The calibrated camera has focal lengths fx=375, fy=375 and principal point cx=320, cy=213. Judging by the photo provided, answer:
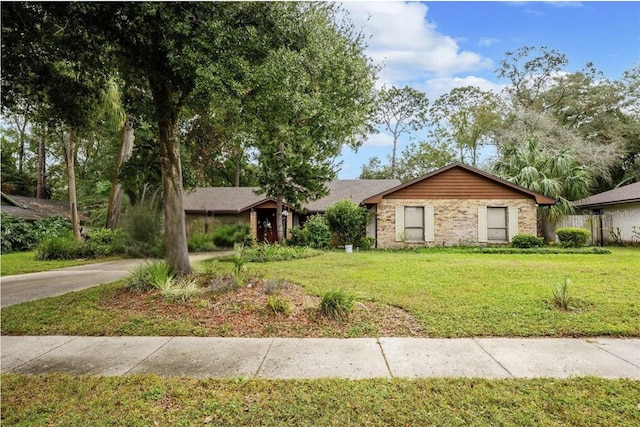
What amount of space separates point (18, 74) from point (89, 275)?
5.08 meters

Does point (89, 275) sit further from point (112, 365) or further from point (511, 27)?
point (511, 27)

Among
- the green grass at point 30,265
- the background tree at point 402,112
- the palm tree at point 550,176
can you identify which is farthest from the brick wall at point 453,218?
the background tree at point 402,112

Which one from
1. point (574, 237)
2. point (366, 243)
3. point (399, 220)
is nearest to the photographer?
point (574, 237)

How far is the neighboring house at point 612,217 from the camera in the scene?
16.7m

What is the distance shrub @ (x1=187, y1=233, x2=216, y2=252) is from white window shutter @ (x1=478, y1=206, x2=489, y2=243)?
55.5ft

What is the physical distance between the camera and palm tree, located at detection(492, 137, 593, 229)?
17.8m

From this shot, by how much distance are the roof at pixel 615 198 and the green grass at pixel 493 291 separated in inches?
283

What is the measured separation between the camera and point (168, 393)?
3.21m

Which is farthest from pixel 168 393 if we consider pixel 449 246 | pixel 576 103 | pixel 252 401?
pixel 576 103

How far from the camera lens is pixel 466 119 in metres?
33.2

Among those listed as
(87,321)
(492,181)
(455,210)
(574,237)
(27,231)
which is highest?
(492,181)

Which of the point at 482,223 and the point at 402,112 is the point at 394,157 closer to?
the point at 402,112

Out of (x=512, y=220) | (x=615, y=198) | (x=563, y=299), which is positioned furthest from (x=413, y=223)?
(x=563, y=299)

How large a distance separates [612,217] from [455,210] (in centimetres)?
802
